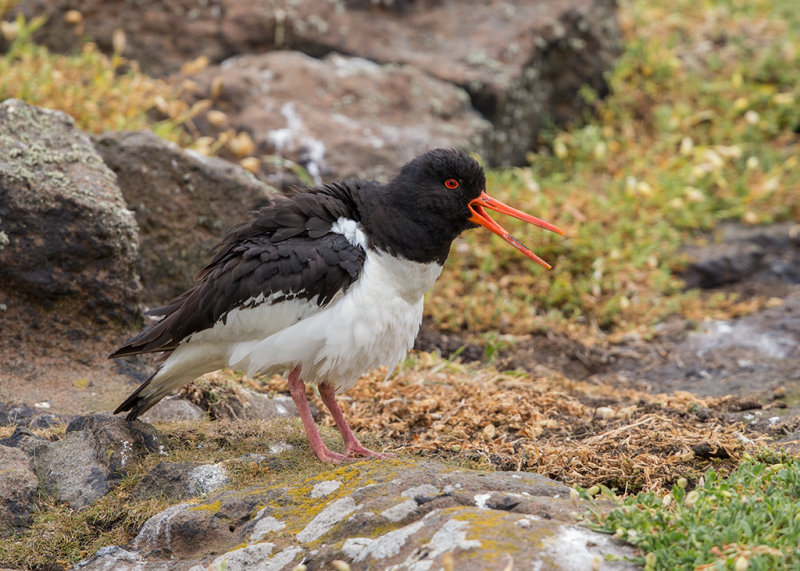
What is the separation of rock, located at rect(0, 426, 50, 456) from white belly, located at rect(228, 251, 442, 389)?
1.07 meters

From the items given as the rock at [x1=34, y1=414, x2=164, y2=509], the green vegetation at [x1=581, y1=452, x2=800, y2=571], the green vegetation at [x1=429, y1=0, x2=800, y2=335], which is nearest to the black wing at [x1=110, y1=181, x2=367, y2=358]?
the rock at [x1=34, y1=414, x2=164, y2=509]

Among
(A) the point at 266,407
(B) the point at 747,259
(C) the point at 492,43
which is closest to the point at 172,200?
(A) the point at 266,407

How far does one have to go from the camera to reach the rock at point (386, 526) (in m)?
3.02

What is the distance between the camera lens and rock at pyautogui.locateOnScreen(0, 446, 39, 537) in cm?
399

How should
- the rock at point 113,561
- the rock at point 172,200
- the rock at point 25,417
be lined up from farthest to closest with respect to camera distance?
1. the rock at point 172,200
2. the rock at point 25,417
3. the rock at point 113,561

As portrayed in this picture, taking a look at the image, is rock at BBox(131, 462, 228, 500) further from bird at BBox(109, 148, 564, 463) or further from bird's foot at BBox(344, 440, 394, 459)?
bird's foot at BBox(344, 440, 394, 459)

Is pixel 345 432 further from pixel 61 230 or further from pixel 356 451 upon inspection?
pixel 61 230

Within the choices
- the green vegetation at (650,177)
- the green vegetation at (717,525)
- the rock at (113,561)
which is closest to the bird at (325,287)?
the rock at (113,561)

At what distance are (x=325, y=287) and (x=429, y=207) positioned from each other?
2.41ft

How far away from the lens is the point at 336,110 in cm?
929

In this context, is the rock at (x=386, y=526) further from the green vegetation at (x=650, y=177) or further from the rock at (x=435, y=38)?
the rock at (x=435, y=38)

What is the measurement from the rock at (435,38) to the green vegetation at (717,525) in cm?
645

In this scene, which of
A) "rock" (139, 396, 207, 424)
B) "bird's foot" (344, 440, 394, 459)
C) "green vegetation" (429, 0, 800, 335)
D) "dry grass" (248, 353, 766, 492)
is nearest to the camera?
"dry grass" (248, 353, 766, 492)

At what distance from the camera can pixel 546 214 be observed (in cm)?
859
